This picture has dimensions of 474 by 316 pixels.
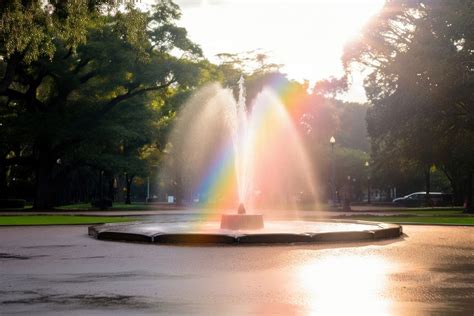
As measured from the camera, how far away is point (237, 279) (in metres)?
11.1

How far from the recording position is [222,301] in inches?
348

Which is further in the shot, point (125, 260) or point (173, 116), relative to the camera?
point (173, 116)

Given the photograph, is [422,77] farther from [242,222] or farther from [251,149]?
[251,149]

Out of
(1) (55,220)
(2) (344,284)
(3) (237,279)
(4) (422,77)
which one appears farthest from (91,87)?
(2) (344,284)

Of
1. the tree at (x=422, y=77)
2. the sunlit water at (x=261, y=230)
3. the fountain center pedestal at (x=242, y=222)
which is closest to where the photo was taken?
the sunlit water at (x=261, y=230)

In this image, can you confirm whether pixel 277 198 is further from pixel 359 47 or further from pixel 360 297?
pixel 360 297

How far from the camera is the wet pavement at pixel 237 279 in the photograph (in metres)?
8.41

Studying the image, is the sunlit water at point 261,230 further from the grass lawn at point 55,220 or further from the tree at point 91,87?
the tree at point 91,87

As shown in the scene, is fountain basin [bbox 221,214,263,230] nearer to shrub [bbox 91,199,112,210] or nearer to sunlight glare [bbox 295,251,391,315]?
sunlight glare [bbox 295,251,391,315]

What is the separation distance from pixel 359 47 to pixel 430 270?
117 ft

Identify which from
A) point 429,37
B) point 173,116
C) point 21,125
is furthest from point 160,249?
point 173,116

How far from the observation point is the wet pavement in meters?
Result: 8.41

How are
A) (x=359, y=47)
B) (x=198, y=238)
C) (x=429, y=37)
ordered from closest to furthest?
(x=198, y=238) → (x=429, y=37) → (x=359, y=47)

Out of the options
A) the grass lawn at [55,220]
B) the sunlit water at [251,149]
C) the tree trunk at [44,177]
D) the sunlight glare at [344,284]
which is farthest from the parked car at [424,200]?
the sunlight glare at [344,284]
